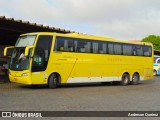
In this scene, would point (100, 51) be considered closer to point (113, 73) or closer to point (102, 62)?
point (102, 62)

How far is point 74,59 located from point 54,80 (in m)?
1.94

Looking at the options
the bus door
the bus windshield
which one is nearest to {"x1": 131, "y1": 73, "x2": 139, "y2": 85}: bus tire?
the bus door

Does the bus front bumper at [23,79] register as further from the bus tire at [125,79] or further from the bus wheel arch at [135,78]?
the bus wheel arch at [135,78]

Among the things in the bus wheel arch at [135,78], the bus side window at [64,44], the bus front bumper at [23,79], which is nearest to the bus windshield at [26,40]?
the bus side window at [64,44]

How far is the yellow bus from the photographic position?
19.1m

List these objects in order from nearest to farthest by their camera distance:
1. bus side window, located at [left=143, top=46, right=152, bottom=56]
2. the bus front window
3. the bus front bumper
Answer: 1. the bus front bumper
2. the bus front window
3. bus side window, located at [left=143, top=46, right=152, bottom=56]

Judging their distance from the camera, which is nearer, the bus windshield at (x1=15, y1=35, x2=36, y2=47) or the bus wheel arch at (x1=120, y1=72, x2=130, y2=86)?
the bus windshield at (x1=15, y1=35, x2=36, y2=47)

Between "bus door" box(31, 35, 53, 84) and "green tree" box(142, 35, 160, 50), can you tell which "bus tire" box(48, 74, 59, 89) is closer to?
"bus door" box(31, 35, 53, 84)

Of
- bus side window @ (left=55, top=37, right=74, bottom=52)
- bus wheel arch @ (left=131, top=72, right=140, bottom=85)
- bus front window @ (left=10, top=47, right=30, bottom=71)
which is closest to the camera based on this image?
bus front window @ (left=10, top=47, right=30, bottom=71)

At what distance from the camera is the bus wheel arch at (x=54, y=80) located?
1995cm

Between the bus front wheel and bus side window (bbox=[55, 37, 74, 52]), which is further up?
bus side window (bbox=[55, 37, 74, 52])

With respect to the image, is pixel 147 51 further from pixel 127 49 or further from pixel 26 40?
pixel 26 40

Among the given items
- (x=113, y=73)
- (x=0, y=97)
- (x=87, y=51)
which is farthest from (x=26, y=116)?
(x=113, y=73)

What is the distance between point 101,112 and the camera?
11.5 m
